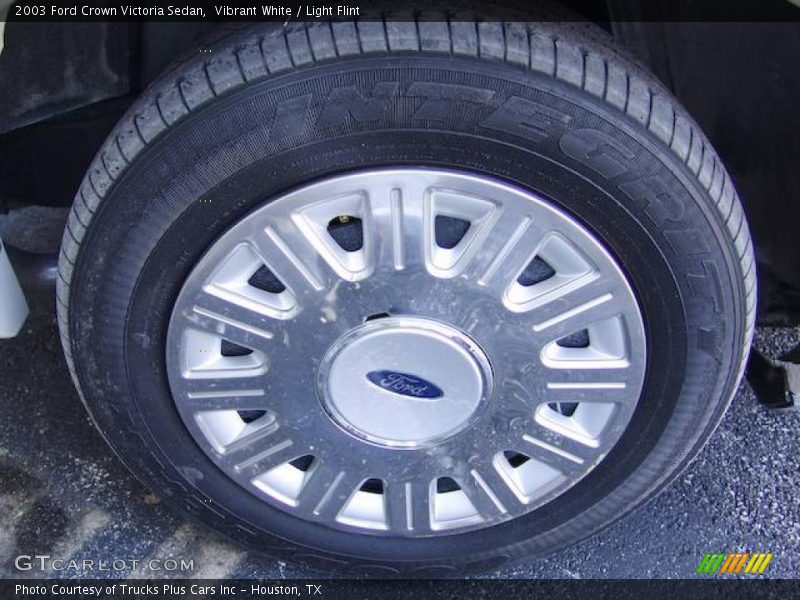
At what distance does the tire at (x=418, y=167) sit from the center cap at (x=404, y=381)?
0.06 meters

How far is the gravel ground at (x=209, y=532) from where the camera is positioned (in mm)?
1972

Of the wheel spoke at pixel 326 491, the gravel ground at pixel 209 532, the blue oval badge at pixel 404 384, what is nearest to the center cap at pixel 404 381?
the blue oval badge at pixel 404 384

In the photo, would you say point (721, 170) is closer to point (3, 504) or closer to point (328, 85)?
point (328, 85)

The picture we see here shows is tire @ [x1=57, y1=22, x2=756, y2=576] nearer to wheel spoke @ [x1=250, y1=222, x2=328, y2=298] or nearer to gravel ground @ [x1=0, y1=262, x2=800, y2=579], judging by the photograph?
wheel spoke @ [x1=250, y1=222, x2=328, y2=298]

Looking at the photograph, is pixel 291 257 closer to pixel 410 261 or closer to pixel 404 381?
pixel 410 261

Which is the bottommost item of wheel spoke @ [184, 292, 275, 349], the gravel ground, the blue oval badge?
the gravel ground

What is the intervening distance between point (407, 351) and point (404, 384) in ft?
0.25

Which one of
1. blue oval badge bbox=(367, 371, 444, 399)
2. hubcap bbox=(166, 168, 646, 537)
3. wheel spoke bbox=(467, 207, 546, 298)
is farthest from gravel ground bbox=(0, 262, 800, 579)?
wheel spoke bbox=(467, 207, 546, 298)

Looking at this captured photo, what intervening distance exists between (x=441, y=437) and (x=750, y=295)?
1.95 feet

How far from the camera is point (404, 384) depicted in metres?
1.64

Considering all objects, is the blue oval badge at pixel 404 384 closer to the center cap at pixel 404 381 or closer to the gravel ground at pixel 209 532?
the center cap at pixel 404 381

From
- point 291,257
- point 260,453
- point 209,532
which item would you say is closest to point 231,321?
point 291,257

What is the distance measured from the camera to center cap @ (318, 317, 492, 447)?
61.9 inches

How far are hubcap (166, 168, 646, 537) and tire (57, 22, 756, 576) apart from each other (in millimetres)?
31
